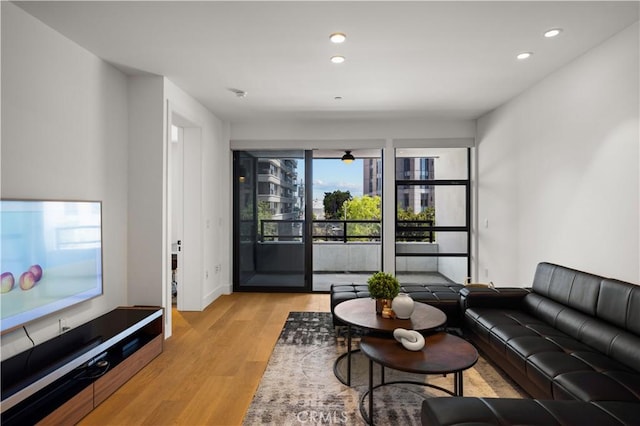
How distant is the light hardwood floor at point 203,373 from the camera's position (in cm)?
223

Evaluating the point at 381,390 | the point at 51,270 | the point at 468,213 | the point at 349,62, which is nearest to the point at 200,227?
the point at 51,270

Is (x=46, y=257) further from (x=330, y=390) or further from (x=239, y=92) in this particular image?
(x=239, y=92)

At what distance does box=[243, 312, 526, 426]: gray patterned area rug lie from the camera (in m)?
2.18

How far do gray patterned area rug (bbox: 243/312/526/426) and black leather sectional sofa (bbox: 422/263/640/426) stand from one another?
0.29 meters

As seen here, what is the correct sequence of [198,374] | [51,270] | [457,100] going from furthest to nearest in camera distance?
[457,100]
[198,374]
[51,270]

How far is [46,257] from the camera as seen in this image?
2377 millimetres

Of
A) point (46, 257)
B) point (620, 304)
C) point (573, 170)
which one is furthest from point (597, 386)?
point (46, 257)

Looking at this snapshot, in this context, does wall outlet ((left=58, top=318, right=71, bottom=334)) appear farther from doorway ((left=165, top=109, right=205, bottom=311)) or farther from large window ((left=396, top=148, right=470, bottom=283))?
large window ((left=396, top=148, right=470, bottom=283))

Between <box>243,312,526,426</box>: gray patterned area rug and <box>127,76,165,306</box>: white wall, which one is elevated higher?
<box>127,76,165,306</box>: white wall

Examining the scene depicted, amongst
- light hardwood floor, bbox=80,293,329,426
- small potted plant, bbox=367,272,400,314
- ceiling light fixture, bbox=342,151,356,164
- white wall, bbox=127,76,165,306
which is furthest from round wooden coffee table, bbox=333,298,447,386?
ceiling light fixture, bbox=342,151,356,164

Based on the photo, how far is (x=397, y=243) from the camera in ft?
17.8

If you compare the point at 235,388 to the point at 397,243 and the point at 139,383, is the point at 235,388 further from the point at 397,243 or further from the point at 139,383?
the point at 397,243

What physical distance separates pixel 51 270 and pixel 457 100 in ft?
14.6

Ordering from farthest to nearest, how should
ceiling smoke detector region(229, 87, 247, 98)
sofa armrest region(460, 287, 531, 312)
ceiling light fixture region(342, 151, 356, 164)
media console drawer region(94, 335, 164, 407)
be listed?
ceiling light fixture region(342, 151, 356, 164), ceiling smoke detector region(229, 87, 247, 98), sofa armrest region(460, 287, 531, 312), media console drawer region(94, 335, 164, 407)
